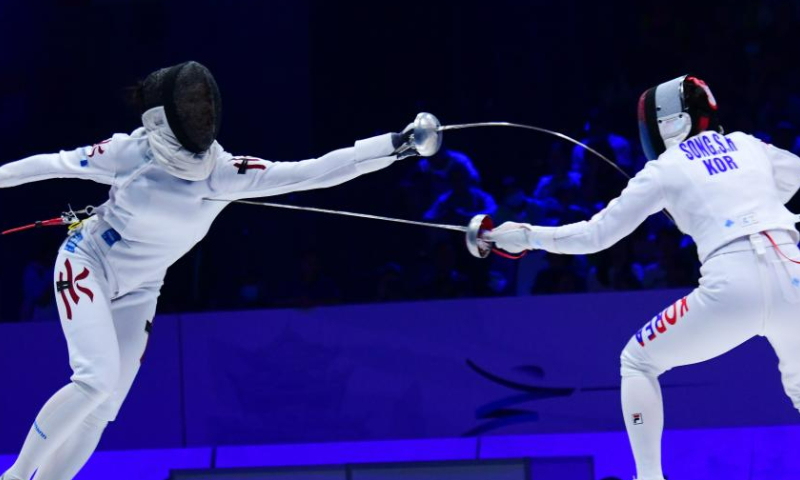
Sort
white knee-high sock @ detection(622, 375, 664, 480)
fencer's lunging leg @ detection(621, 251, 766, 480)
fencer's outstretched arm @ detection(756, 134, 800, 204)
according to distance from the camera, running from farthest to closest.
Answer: fencer's outstretched arm @ detection(756, 134, 800, 204) < white knee-high sock @ detection(622, 375, 664, 480) < fencer's lunging leg @ detection(621, 251, 766, 480)

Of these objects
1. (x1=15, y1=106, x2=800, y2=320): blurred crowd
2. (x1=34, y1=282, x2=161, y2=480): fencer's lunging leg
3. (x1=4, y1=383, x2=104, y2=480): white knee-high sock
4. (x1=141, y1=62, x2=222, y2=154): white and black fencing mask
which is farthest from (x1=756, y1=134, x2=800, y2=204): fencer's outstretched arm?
(x1=15, y1=106, x2=800, y2=320): blurred crowd

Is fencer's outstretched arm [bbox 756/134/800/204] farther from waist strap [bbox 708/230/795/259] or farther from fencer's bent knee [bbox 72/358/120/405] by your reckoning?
Answer: fencer's bent knee [bbox 72/358/120/405]

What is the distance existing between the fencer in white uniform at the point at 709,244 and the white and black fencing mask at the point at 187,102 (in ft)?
3.21

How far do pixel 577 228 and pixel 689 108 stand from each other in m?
0.47

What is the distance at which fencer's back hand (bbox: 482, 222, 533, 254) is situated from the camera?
2932 millimetres

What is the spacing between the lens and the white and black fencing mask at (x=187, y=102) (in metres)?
2.98

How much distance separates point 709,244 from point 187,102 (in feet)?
4.86

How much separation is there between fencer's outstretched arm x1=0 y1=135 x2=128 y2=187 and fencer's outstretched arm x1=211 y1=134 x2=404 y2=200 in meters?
0.31

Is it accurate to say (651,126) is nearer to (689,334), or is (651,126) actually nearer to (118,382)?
(689,334)

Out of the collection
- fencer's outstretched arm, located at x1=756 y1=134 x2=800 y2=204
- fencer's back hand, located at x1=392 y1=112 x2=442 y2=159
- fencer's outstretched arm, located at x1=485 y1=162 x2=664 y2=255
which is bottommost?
fencer's outstretched arm, located at x1=485 y1=162 x2=664 y2=255

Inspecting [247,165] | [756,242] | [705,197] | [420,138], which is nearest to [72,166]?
[247,165]

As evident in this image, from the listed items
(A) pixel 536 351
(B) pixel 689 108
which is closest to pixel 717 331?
Answer: (B) pixel 689 108

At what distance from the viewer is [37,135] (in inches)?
230

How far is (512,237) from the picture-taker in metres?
2.96
